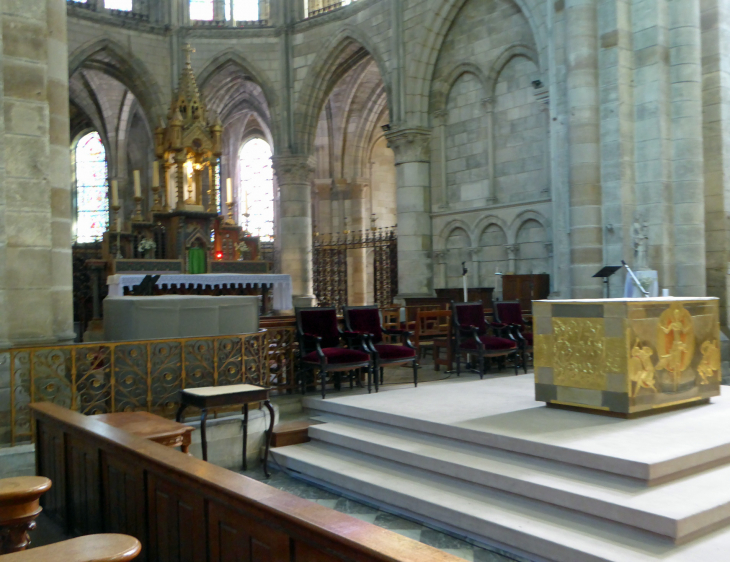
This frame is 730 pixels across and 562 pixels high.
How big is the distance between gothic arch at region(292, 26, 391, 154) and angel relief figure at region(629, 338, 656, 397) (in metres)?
12.1

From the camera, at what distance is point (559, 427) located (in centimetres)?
420

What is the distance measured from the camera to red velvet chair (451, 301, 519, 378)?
707cm

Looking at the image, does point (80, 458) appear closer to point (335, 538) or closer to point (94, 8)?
point (335, 538)

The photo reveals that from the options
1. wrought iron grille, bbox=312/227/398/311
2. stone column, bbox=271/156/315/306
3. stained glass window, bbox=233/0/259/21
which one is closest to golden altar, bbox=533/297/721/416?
wrought iron grille, bbox=312/227/398/311

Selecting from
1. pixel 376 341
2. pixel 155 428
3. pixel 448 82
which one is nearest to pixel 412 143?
pixel 448 82

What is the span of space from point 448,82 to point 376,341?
7.94 metres

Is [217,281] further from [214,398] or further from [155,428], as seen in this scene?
[155,428]

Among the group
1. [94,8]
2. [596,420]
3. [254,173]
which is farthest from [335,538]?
[254,173]

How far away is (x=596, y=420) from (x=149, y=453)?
3109 mm

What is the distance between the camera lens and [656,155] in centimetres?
896

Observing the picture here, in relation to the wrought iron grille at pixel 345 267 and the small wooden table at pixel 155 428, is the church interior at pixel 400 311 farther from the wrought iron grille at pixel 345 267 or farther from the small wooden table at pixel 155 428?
the wrought iron grille at pixel 345 267

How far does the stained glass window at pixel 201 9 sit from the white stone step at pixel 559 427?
49.3 ft

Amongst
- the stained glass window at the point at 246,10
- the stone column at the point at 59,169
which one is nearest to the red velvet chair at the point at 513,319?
the stone column at the point at 59,169

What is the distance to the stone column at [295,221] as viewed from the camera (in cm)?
1583
